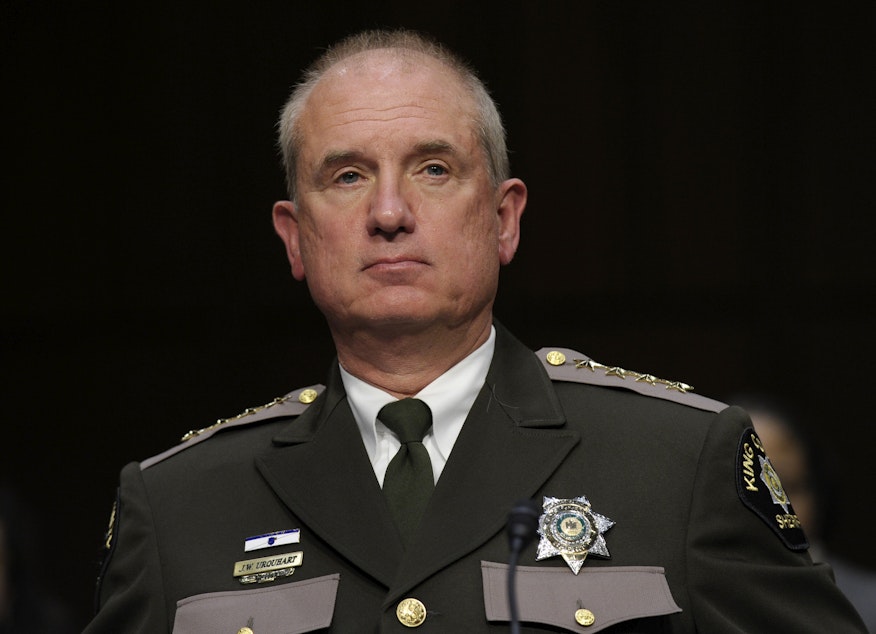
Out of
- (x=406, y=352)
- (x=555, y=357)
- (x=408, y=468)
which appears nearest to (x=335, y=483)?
(x=408, y=468)

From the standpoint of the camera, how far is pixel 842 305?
455 centimetres

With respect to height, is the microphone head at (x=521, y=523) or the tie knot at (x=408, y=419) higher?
the microphone head at (x=521, y=523)

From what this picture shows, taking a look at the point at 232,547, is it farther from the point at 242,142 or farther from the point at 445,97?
the point at 242,142

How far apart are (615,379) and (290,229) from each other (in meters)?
0.59

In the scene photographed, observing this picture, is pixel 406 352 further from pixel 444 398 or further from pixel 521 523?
pixel 521 523

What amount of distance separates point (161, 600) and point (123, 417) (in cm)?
267

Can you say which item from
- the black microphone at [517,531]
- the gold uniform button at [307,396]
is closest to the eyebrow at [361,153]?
the gold uniform button at [307,396]

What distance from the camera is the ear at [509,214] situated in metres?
2.47

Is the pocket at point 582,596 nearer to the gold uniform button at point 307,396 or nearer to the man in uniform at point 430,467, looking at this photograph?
the man in uniform at point 430,467

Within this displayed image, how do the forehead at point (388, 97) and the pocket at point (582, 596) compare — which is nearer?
the pocket at point (582, 596)

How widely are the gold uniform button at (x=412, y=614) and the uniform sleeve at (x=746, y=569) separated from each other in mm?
366

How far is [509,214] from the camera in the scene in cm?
250

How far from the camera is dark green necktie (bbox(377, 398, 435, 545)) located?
222 centimetres

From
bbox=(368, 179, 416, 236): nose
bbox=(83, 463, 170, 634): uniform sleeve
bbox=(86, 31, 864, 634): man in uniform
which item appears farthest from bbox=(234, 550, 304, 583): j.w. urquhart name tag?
bbox=(368, 179, 416, 236): nose
